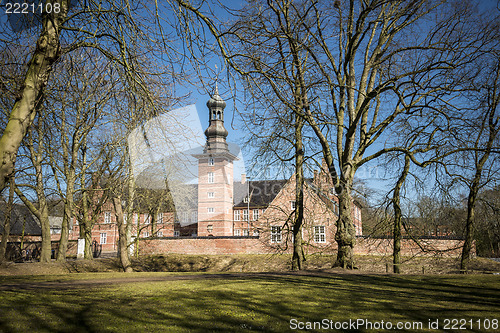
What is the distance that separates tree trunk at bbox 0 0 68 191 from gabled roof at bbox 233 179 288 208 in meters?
47.0

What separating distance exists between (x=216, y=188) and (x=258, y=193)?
6522 millimetres

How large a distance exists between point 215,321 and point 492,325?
123 inches

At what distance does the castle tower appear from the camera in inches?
2084

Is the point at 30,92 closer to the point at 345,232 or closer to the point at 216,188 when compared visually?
the point at 345,232

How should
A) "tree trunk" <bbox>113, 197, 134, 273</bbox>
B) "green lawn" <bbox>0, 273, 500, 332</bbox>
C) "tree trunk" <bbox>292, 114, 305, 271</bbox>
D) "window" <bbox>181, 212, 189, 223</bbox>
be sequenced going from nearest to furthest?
"green lawn" <bbox>0, 273, 500, 332</bbox>, "tree trunk" <bbox>292, 114, 305, 271</bbox>, "tree trunk" <bbox>113, 197, 134, 273</bbox>, "window" <bbox>181, 212, 189, 223</bbox>

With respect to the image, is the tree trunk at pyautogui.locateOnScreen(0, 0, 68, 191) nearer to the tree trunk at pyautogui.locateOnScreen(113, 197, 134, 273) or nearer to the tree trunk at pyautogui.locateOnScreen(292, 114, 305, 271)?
the tree trunk at pyautogui.locateOnScreen(292, 114, 305, 271)

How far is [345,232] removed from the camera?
11.6m

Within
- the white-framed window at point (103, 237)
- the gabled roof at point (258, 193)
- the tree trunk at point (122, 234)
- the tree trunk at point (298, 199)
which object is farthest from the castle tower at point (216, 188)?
the tree trunk at point (298, 199)

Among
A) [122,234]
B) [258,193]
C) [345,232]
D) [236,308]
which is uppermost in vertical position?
[258,193]

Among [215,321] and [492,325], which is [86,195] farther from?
[492,325]

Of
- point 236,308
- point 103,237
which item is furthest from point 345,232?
point 103,237

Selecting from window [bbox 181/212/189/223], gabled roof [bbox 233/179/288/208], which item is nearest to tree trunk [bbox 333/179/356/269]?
gabled roof [bbox 233/179/288/208]

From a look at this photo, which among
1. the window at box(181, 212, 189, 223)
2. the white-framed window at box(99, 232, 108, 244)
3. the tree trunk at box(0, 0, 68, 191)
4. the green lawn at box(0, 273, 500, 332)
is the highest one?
the tree trunk at box(0, 0, 68, 191)

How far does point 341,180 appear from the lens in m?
11.9
